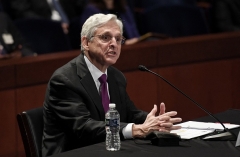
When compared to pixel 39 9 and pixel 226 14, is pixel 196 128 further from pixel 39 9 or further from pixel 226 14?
pixel 226 14

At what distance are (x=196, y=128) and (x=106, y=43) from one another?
615 mm

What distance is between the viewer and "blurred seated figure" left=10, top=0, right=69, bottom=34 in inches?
238

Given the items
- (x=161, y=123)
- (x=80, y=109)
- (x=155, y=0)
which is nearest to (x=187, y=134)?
(x=161, y=123)

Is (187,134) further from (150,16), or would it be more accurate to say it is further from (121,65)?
(150,16)

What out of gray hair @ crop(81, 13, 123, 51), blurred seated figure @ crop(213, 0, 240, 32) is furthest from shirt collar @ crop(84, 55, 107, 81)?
blurred seated figure @ crop(213, 0, 240, 32)

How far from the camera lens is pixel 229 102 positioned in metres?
5.61

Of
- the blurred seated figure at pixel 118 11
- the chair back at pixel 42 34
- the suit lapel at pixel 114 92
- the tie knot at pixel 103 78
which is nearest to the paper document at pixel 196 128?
the suit lapel at pixel 114 92

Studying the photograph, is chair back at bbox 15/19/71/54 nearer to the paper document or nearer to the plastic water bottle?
the paper document

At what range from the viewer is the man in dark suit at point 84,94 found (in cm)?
306

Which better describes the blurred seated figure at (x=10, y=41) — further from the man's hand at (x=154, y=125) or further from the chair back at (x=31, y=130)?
the man's hand at (x=154, y=125)

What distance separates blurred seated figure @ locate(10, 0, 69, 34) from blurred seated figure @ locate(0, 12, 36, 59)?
0.72 m

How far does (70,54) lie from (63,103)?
1620 mm

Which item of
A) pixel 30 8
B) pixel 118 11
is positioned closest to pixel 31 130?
pixel 118 11

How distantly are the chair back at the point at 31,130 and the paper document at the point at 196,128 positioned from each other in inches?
25.7
